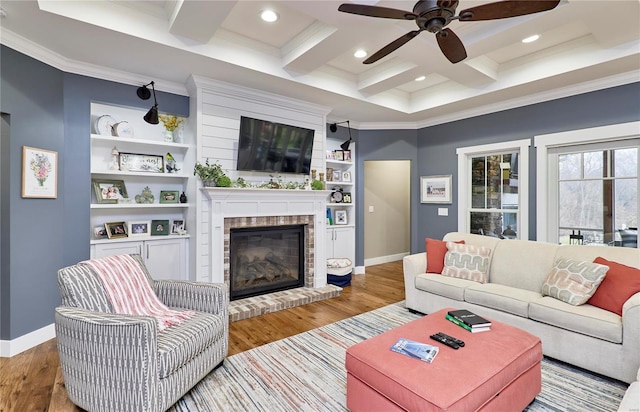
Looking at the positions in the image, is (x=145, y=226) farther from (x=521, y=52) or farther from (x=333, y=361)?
(x=521, y=52)

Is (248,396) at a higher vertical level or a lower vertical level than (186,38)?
lower

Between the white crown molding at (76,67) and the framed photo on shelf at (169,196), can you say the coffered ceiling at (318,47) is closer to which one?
the white crown molding at (76,67)

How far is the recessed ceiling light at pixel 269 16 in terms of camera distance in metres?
2.76

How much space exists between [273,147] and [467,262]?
8.68 feet

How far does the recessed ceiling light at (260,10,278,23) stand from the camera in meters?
2.76

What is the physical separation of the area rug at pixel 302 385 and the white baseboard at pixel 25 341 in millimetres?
1815

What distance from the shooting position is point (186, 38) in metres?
2.91

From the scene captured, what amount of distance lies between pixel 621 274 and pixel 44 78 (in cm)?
517

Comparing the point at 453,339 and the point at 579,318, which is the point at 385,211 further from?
the point at 453,339

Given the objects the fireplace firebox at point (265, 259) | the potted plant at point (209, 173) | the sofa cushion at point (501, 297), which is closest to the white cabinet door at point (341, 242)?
the fireplace firebox at point (265, 259)

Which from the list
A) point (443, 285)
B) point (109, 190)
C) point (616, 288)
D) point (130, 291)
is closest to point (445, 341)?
point (443, 285)

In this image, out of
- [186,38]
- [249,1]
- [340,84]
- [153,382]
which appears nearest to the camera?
[153,382]

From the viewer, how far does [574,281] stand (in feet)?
8.52

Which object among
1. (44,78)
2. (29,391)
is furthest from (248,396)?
(44,78)
